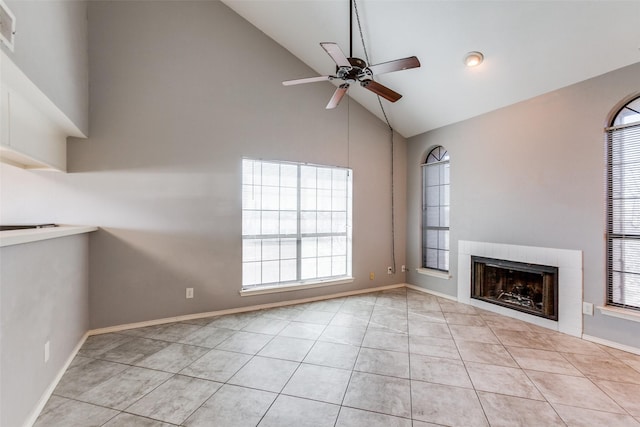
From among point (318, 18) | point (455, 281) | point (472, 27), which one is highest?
point (318, 18)

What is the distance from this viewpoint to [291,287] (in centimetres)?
398

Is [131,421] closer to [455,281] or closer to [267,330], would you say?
[267,330]

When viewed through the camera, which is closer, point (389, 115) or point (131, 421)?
point (131, 421)

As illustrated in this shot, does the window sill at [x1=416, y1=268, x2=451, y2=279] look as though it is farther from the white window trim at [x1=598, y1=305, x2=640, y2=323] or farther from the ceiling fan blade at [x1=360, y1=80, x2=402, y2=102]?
the ceiling fan blade at [x1=360, y1=80, x2=402, y2=102]

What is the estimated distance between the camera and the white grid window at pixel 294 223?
3.83 m

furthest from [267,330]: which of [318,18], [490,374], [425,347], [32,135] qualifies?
[318,18]

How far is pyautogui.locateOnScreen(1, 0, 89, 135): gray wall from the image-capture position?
→ 166cm

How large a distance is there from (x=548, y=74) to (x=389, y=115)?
213 centimetres

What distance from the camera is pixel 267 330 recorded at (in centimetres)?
307

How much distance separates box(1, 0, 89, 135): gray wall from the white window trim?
5.11m

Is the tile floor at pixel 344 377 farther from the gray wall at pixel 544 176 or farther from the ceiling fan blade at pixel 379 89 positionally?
the ceiling fan blade at pixel 379 89

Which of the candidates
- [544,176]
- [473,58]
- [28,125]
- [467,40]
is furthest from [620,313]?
[28,125]

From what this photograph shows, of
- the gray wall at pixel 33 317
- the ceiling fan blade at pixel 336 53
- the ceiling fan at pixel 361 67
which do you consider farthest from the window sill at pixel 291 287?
the ceiling fan blade at pixel 336 53

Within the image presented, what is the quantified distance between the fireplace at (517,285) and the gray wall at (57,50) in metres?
4.96
